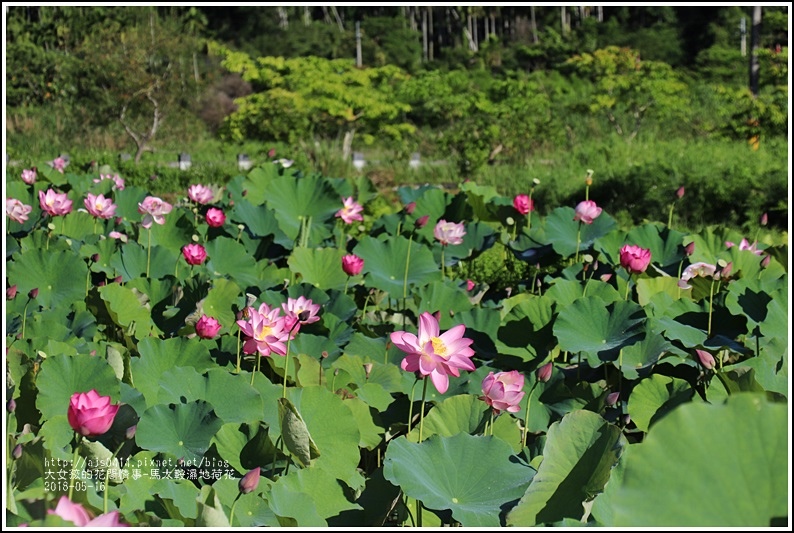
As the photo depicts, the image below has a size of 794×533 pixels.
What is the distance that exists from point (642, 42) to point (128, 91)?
1382 cm


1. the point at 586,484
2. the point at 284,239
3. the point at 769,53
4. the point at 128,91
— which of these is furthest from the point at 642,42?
the point at 586,484

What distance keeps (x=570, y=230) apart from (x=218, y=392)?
1594 mm

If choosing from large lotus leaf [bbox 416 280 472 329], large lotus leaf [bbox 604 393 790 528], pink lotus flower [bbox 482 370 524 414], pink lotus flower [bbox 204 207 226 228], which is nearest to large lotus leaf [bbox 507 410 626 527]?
pink lotus flower [bbox 482 370 524 414]

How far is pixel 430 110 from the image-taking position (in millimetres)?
14766

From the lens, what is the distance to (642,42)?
20.5m

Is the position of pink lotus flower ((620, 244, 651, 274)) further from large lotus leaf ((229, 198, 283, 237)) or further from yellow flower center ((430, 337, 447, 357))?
large lotus leaf ((229, 198, 283, 237))

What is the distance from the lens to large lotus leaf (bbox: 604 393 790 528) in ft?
2.35

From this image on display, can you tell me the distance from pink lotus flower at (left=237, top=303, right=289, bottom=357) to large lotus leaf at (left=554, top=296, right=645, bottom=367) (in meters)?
0.57

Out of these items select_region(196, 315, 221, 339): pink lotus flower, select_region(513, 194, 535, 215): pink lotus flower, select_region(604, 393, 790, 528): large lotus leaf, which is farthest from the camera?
select_region(513, 194, 535, 215): pink lotus flower

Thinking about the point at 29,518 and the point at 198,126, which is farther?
the point at 198,126

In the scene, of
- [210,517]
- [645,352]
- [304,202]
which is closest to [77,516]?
[210,517]

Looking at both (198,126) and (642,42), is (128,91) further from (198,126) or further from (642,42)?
(642,42)

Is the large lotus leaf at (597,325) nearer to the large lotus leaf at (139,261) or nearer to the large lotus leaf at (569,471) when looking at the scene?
the large lotus leaf at (569,471)

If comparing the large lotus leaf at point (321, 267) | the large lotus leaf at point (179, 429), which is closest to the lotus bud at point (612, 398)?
the large lotus leaf at point (179, 429)
